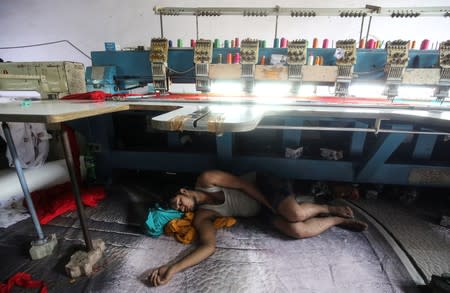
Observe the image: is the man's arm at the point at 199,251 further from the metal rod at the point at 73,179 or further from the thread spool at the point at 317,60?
the thread spool at the point at 317,60

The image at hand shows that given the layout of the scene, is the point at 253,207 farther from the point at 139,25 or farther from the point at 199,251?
the point at 139,25

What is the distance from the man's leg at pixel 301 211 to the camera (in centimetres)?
161

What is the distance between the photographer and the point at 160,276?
4.28 feet

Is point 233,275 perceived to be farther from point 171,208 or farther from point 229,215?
point 171,208

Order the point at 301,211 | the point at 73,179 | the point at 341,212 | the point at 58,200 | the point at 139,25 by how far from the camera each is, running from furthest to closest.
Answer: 1. the point at 139,25
2. the point at 58,200
3. the point at 341,212
4. the point at 301,211
5. the point at 73,179

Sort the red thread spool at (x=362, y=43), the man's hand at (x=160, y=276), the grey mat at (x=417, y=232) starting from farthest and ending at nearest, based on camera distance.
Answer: the red thread spool at (x=362, y=43), the grey mat at (x=417, y=232), the man's hand at (x=160, y=276)

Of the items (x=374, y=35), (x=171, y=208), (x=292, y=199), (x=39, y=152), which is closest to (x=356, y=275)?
(x=292, y=199)

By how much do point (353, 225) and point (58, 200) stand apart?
2.59 metres

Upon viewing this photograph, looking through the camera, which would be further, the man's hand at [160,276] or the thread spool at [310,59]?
the thread spool at [310,59]

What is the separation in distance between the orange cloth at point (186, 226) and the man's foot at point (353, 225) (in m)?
0.89

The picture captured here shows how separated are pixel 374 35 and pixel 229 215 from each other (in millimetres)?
3341

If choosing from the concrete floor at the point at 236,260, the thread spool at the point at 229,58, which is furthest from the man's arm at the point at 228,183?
the thread spool at the point at 229,58

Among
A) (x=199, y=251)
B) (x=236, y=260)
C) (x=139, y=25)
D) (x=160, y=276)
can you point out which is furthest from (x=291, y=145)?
(x=139, y=25)

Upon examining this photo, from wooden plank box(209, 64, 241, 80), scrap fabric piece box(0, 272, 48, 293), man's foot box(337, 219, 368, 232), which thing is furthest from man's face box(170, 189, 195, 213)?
man's foot box(337, 219, 368, 232)
